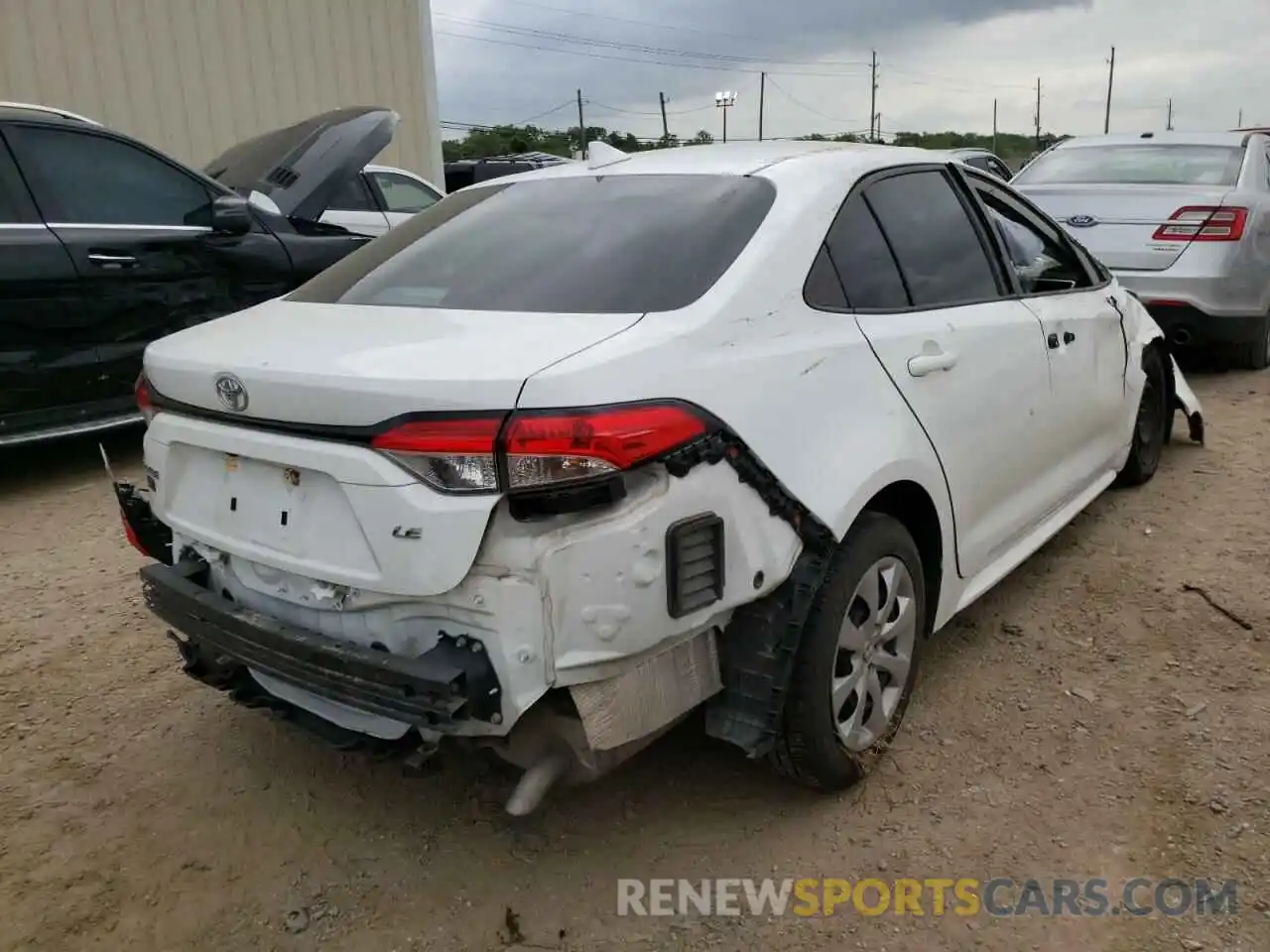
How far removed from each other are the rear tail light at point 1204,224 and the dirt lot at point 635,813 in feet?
12.2

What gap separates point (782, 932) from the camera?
90.0 inches

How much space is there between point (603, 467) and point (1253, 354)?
6.89 meters

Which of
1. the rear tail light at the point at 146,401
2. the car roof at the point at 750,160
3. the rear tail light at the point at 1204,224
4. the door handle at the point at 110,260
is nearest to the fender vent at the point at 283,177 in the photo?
the door handle at the point at 110,260

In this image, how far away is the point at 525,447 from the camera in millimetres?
1969

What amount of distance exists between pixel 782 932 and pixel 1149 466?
11.9ft

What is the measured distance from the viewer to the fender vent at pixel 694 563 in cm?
207

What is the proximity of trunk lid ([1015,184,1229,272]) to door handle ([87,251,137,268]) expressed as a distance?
5.39 metres

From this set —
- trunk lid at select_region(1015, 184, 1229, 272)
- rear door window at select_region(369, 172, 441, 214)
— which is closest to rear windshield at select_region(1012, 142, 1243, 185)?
trunk lid at select_region(1015, 184, 1229, 272)

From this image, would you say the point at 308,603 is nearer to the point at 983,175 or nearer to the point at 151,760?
the point at 151,760

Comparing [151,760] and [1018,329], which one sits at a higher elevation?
[1018,329]

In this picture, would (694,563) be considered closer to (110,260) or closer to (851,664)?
(851,664)

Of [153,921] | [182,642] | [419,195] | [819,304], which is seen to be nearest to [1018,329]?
[819,304]

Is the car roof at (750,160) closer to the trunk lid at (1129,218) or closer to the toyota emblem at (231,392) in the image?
the toyota emblem at (231,392)

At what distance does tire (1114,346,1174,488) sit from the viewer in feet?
15.8
